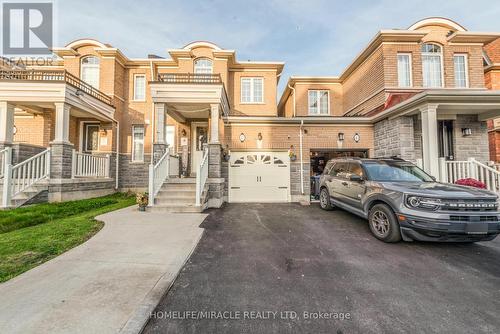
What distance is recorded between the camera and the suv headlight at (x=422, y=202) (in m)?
3.81

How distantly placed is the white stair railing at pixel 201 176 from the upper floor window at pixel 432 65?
440 inches

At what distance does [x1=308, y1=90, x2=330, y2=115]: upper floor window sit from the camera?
12961mm

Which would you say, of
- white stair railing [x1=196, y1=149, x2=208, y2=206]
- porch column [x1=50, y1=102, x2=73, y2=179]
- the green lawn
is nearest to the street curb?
the green lawn

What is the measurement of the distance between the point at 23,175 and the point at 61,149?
1472 millimetres

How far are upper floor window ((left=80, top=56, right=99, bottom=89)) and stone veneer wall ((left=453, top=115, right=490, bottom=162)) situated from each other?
58.8ft

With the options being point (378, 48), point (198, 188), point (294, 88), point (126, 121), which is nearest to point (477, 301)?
point (198, 188)

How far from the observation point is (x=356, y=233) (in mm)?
4891

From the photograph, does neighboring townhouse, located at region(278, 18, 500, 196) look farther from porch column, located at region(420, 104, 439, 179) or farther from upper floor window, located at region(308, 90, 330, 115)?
upper floor window, located at region(308, 90, 330, 115)

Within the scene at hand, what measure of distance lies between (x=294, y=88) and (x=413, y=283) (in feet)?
40.1

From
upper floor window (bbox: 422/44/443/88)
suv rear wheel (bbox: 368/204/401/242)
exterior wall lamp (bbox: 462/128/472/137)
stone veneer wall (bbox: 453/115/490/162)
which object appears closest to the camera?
suv rear wheel (bbox: 368/204/401/242)

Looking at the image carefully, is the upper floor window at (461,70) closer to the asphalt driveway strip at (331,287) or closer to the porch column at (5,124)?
the asphalt driveway strip at (331,287)

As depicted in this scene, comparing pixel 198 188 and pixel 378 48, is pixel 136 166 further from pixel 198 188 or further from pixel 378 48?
pixel 378 48

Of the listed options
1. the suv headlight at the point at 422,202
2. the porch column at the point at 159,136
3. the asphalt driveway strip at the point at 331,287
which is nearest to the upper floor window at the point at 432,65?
the asphalt driveway strip at the point at 331,287

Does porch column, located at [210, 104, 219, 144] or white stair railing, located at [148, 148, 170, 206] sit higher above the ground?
porch column, located at [210, 104, 219, 144]
